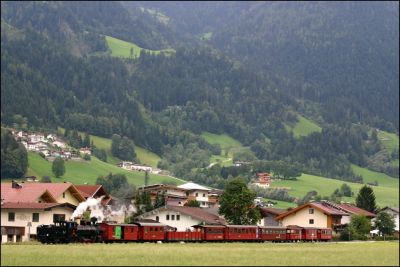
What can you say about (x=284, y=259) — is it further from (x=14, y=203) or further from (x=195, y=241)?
(x=14, y=203)

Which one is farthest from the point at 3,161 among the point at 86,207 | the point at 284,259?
the point at 284,259

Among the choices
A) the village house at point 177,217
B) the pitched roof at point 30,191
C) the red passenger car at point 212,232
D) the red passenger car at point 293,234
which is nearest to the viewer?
the pitched roof at point 30,191

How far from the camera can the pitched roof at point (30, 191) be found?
336ft

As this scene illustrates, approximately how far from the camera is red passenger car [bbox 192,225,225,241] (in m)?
106

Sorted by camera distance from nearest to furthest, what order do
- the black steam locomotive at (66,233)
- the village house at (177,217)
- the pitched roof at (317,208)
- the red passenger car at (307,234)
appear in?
the black steam locomotive at (66,233), the red passenger car at (307,234), the village house at (177,217), the pitched roof at (317,208)

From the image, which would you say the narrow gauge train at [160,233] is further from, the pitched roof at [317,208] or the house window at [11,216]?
the pitched roof at [317,208]

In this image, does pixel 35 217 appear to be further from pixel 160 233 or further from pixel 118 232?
pixel 160 233

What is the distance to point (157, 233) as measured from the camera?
99750 mm

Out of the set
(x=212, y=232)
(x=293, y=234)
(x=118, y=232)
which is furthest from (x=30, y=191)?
(x=293, y=234)

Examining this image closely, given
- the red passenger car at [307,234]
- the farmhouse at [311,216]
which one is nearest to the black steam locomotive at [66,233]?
the red passenger car at [307,234]

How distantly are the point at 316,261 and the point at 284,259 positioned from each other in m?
2.95

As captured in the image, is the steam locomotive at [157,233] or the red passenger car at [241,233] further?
the red passenger car at [241,233]

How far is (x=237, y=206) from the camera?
132750mm

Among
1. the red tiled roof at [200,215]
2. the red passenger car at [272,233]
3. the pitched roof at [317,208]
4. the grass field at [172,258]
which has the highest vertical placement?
the pitched roof at [317,208]
